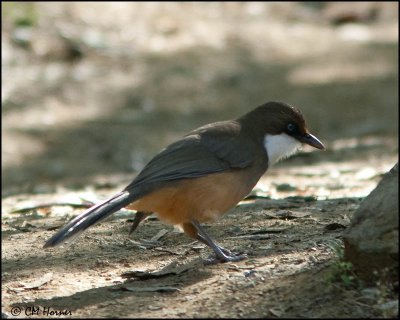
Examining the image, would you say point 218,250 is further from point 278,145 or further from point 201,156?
point 278,145

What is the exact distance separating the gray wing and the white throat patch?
19 centimetres

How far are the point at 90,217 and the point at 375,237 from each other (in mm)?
1731

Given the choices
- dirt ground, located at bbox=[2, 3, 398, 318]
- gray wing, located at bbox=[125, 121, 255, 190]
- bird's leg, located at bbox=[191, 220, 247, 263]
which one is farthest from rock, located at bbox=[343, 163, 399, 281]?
gray wing, located at bbox=[125, 121, 255, 190]

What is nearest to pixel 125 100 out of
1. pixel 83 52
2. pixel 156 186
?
pixel 83 52

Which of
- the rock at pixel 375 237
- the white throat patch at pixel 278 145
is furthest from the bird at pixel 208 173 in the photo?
the rock at pixel 375 237

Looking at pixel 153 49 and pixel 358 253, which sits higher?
pixel 153 49

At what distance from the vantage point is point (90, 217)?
540cm

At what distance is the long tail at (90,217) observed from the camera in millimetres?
5121

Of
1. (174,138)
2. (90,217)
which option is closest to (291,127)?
(90,217)

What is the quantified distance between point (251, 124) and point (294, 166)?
→ 15.1 ft

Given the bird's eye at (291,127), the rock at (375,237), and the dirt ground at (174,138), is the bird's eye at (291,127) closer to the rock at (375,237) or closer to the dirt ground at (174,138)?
the dirt ground at (174,138)

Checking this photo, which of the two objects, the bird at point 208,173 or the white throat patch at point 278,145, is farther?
the white throat patch at point 278,145

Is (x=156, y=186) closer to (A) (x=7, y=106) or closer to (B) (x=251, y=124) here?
(B) (x=251, y=124)

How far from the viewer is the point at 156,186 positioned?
5867mm
